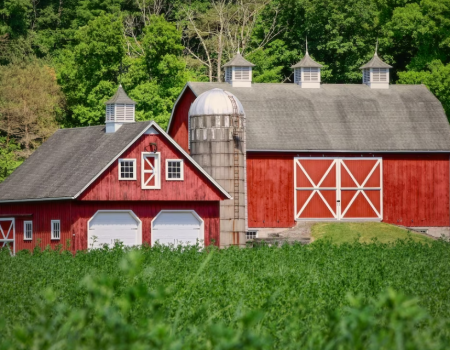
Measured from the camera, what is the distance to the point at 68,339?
6.54 m

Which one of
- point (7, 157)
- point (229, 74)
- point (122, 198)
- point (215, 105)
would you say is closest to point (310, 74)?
point (229, 74)

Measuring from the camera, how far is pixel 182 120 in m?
39.8

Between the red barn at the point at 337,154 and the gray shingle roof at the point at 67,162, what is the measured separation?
3811mm

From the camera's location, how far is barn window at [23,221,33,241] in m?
32.8

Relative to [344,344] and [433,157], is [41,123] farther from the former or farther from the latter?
[344,344]

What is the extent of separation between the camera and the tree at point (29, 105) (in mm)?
48438

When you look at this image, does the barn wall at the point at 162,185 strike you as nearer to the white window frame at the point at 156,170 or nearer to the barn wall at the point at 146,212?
the white window frame at the point at 156,170

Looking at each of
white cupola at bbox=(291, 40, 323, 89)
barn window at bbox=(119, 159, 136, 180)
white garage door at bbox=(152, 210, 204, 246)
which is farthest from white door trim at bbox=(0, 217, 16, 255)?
white cupola at bbox=(291, 40, 323, 89)

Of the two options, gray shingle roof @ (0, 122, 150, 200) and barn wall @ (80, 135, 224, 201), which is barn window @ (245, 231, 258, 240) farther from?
gray shingle roof @ (0, 122, 150, 200)

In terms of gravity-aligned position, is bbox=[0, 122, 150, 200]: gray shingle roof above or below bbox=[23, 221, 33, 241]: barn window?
above

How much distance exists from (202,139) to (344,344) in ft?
86.2

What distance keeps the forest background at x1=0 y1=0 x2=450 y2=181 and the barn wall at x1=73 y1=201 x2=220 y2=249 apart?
14126 millimetres

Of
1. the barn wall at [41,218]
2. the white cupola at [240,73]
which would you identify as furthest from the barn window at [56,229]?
the white cupola at [240,73]

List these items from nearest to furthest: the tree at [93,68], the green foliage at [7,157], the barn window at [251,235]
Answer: the barn window at [251,235]
the green foliage at [7,157]
the tree at [93,68]
